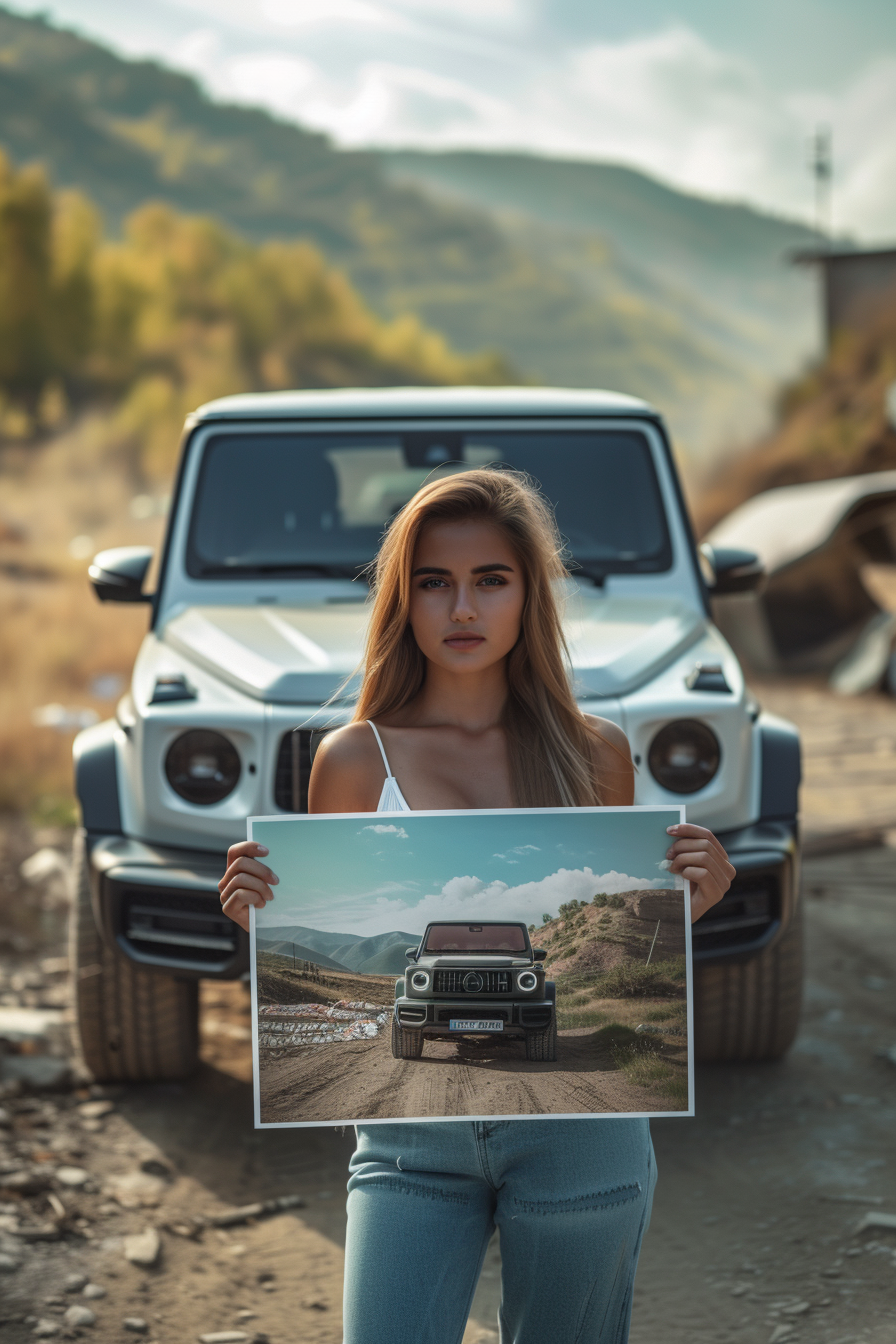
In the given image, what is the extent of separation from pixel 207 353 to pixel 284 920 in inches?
2110

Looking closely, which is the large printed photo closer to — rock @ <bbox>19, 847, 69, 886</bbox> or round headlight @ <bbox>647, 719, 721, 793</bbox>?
round headlight @ <bbox>647, 719, 721, 793</bbox>

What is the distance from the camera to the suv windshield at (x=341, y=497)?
175 inches

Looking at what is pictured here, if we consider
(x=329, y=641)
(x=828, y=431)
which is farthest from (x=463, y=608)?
(x=828, y=431)

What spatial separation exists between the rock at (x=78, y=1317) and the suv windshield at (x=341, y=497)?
226cm

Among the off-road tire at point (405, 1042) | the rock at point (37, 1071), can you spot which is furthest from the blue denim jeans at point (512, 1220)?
the rock at point (37, 1071)

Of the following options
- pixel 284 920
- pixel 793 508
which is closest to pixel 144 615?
pixel 793 508

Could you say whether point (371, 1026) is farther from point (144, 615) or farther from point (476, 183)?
point (476, 183)

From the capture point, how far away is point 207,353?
53.0 meters

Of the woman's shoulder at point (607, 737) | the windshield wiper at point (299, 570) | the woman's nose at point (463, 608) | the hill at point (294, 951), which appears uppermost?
the woman's nose at point (463, 608)

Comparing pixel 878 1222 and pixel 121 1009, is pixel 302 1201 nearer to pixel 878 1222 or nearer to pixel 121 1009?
pixel 121 1009

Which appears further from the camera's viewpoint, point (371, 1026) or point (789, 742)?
point (789, 742)

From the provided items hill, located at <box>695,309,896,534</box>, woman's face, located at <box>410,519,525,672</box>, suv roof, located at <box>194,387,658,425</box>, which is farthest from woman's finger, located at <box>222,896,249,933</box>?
hill, located at <box>695,309,896,534</box>

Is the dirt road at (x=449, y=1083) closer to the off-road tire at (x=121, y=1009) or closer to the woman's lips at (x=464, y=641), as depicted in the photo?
the woman's lips at (x=464, y=641)

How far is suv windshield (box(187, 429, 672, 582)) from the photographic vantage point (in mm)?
4449
